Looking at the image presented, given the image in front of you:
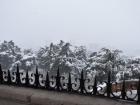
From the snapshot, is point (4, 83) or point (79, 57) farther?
point (79, 57)

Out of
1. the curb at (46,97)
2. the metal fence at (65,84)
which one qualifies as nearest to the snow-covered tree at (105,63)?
the metal fence at (65,84)

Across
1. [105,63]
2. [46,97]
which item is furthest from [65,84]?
[105,63]

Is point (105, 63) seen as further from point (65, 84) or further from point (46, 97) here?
point (46, 97)

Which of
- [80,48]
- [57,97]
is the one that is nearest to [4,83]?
[57,97]

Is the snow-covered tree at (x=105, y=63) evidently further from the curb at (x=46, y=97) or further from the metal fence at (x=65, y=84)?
the curb at (x=46, y=97)

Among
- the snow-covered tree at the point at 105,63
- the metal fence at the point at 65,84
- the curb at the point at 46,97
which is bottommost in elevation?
the curb at the point at 46,97

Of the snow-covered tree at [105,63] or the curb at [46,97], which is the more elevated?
the snow-covered tree at [105,63]

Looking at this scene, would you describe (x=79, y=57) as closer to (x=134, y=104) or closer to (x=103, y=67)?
(x=103, y=67)

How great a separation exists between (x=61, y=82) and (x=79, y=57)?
1337cm

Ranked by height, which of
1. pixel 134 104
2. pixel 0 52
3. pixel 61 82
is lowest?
pixel 134 104

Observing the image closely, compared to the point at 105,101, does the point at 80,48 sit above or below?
above

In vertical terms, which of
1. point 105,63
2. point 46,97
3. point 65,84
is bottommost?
point 46,97

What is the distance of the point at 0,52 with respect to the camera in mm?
18094

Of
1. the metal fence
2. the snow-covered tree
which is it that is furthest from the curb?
the snow-covered tree
